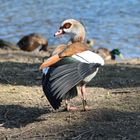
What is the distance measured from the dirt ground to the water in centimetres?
740

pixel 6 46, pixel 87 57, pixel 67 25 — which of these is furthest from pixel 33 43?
pixel 87 57

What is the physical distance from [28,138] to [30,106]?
1.41 m

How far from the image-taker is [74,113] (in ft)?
22.3

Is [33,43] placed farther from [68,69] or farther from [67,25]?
[68,69]

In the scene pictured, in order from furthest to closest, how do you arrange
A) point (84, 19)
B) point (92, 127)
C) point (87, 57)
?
point (84, 19) → point (87, 57) → point (92, 127)

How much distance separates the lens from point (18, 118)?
686 cm

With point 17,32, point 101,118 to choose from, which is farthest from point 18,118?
point 17,32

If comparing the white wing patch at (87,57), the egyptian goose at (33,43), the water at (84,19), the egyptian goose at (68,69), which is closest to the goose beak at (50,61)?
the egyptian goose at (68,69)

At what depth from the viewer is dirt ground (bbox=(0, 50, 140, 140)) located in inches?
241

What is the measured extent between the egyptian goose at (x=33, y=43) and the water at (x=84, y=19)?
31.5 inches

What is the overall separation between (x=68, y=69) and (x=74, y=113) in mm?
656

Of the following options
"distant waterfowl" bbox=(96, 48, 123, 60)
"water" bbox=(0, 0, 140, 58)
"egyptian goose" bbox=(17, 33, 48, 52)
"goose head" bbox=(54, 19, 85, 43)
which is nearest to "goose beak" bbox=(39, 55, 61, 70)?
"goose head" bbox=(54, 19, 85, 43)

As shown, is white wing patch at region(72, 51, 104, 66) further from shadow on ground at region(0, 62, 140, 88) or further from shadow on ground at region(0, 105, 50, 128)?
shadow on ground at region(0, 62, 140, 88)

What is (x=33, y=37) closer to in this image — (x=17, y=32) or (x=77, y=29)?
(x=17, y=32)
